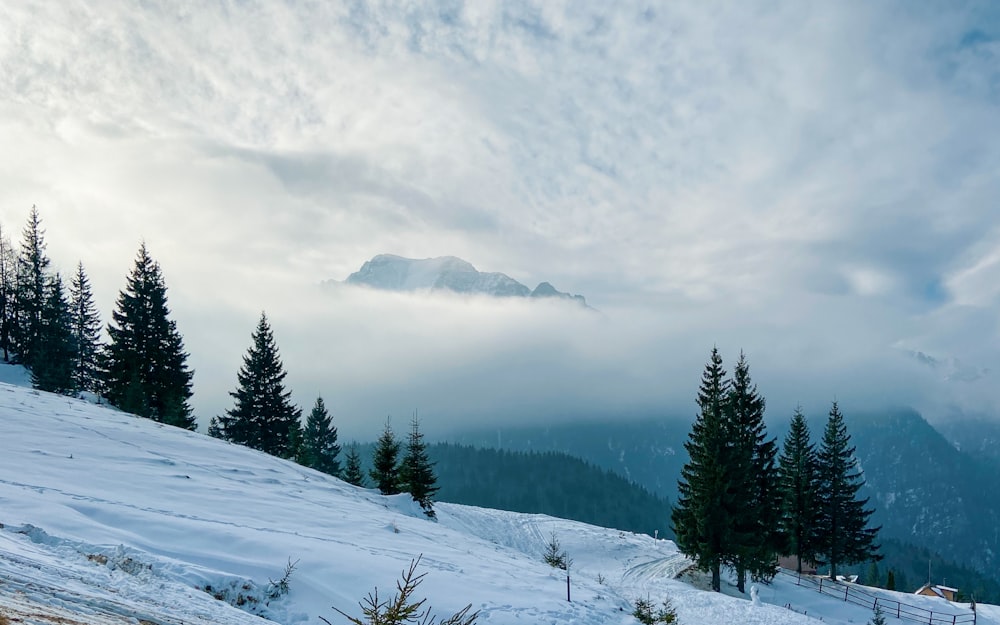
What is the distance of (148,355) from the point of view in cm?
4097

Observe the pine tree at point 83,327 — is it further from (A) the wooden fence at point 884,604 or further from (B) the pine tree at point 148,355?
(A) the wooden fence at point 884,604

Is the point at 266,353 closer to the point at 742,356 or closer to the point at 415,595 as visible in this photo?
the point at 742,356

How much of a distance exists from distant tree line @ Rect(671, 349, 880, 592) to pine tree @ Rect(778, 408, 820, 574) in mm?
78

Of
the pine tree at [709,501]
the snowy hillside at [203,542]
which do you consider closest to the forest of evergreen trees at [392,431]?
the pine tree at [709,501]

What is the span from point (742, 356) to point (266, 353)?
127 ft

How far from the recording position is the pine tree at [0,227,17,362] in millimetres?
48969

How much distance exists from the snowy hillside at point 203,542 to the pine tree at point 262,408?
78.2ft

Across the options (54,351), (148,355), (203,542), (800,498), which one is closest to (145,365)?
(148,355)

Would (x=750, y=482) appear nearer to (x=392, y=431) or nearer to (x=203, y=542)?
(x=392, y=431)

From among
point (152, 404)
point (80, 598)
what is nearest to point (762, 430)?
point (80, 598)

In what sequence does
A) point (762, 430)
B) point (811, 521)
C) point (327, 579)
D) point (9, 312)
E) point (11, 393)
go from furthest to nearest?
point (9, 312)
point (811, 521)
point (762, 430)
point (11, 393)
point (327, 579)

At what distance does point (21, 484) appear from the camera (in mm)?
12062

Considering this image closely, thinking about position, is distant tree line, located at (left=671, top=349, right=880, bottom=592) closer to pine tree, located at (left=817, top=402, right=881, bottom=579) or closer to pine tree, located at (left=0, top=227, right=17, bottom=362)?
pine tree, located at (left=817, top=402, right=881, bottom=579)

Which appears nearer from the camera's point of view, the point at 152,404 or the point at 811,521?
the point at 152,404
